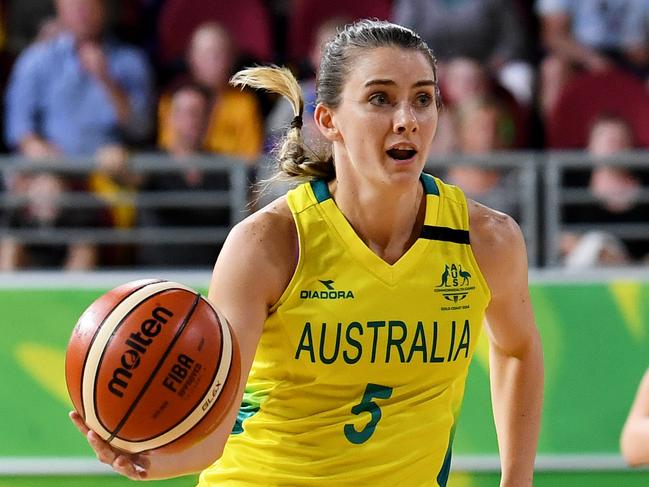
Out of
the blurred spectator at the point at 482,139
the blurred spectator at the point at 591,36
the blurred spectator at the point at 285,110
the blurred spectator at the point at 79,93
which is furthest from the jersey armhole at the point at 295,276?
the blurred spectator at the point at 591,36

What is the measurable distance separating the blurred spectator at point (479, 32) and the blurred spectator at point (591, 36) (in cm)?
16

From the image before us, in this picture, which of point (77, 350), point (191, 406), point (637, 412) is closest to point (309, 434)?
point (191, 406)

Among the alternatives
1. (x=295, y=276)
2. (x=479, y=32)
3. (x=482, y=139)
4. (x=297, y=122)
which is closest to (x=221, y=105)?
(x=482, y=139)

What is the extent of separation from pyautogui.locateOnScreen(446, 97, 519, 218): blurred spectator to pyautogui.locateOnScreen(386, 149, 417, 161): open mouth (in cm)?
381

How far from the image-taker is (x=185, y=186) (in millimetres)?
6949

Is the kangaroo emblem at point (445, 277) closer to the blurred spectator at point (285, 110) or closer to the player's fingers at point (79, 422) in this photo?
the player's fingers at point (79, 422)

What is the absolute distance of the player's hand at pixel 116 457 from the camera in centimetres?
270

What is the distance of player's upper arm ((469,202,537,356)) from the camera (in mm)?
3248

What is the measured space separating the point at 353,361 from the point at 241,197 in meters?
3.52

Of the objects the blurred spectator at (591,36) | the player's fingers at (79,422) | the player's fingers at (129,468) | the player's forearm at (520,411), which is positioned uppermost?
the blurred spectator at (591,36)

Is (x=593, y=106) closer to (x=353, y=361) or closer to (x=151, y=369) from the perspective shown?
(x=353, y=361)

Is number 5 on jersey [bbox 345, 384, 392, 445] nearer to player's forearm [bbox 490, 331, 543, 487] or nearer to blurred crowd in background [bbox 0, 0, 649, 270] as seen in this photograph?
player's forearm [bbox 490, 331, 543, 487]

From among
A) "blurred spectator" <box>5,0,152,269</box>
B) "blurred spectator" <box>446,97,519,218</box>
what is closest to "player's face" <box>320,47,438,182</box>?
"blurred spectator" <box>446,97,519,218</box>

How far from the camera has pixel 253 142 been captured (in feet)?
23.8
